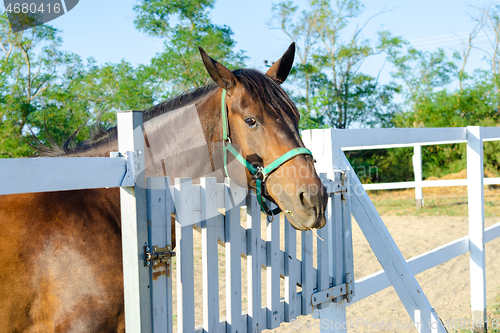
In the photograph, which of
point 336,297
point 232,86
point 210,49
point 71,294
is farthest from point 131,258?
point 210,49

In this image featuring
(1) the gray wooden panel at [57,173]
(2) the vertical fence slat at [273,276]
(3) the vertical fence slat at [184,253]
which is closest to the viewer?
(1) the gray wooden panel at [57,173]

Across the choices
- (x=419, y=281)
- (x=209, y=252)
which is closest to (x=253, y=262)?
(x=209, y=252)

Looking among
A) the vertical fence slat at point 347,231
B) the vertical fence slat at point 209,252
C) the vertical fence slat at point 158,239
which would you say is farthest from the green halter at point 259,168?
the vertical fence slat at point 347,231

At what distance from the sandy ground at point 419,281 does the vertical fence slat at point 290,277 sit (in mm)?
1799

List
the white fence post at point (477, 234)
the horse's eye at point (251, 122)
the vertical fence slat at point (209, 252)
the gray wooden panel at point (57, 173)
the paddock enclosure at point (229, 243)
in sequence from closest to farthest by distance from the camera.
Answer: the gray wooden panel at point (57, 173)
the paddock enclosure at point (229, 243)
the vertical fence slat at point (209, 252)
the horse's eye at point (251, 122)
the white fence post at point (477, 234)

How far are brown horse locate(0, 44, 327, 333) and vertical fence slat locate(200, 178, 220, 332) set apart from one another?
24cm

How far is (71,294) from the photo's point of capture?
64.8 inches

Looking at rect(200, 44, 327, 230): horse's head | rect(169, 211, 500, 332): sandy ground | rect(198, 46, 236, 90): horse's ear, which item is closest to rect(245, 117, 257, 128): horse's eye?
rect(200, 44, 327, 230): horse's head

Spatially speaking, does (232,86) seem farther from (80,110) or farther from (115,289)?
(80,110)

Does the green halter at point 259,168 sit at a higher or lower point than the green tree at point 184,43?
lower

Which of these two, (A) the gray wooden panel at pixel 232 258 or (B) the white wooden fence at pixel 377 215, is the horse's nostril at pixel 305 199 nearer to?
(A) the gray wooden panel at pixel 232 258

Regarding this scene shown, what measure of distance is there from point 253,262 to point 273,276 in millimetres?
178

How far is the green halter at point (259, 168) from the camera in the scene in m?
1.68

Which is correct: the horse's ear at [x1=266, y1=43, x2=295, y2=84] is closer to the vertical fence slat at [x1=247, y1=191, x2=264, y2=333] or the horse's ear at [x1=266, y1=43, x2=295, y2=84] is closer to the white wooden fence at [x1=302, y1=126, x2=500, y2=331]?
the white wooden fence at [x1=302, y1=126, x2=500, y2=331]
